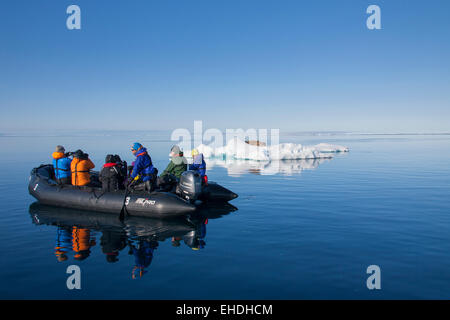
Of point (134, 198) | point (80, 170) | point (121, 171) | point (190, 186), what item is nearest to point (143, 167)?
point (121, 171)

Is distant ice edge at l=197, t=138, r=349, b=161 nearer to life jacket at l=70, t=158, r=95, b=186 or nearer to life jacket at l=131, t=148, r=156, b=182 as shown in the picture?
life jacket at l=131, t=148, r=156, b=182

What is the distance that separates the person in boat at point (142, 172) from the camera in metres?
10.9

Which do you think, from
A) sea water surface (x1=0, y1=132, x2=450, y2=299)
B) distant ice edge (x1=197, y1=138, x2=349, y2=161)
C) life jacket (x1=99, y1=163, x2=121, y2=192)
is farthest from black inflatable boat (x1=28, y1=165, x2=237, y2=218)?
distant ice edge (x1=197, y1=138, x2=349, y2=161)

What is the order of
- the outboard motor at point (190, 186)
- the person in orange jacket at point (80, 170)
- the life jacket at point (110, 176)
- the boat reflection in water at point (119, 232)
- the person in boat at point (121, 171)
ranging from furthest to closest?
the person in orange jacket at point (80, 170)
the person in boat at point (121, 171)
the life jacket at point (110, 176)
the outboard motor at point (190, 186)
the boat reflection in water at point (119, 232)

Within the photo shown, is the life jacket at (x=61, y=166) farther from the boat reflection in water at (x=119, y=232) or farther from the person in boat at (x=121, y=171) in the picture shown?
the person in boat at (x=121, y=171)

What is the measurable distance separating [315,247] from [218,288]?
9.88 ft

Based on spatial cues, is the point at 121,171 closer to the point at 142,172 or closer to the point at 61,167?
the point at 142,172

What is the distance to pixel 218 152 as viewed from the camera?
3325 cm

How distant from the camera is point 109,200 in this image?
35.7 ft

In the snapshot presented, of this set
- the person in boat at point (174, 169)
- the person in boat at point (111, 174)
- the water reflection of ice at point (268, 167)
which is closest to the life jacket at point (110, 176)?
the person in boat at point (111, 174)

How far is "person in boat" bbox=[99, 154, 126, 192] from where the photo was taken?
11069mm

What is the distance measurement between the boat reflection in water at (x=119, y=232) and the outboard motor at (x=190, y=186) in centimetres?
78

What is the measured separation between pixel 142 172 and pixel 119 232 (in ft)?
8.51
